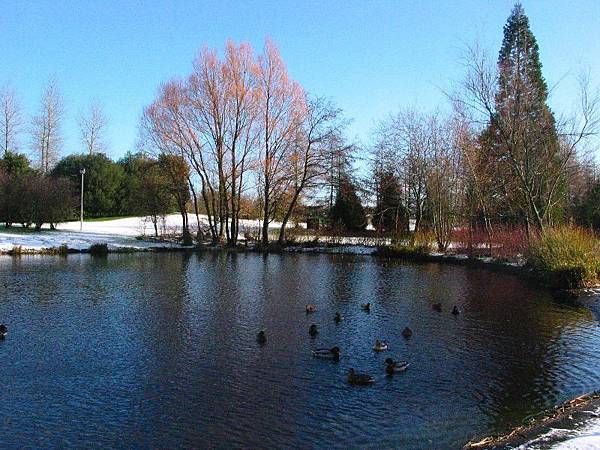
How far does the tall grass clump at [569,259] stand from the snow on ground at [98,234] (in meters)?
26.6

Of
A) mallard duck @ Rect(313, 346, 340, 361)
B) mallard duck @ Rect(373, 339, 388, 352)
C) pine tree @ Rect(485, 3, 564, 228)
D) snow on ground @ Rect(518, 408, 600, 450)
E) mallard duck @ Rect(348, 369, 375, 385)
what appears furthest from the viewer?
pine tree @ Rect(485, 3, 564, 228)

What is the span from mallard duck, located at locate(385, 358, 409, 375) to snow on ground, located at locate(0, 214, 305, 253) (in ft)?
95.3

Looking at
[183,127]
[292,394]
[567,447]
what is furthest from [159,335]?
[183,127]

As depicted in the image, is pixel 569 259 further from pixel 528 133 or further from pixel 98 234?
pixel 98 234

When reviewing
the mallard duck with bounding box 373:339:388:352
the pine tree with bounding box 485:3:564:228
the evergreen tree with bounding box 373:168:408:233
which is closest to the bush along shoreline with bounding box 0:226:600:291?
the pine tree with bounding box 485:3:564:228

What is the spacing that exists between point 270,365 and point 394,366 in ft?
7.63

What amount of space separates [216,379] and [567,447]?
18.2ft

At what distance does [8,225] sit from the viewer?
4319 cm

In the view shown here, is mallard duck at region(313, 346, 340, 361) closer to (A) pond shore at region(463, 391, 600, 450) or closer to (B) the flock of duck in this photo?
(B) the flock of duck

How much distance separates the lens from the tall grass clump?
20.0 metres

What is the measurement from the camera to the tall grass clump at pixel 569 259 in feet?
65.7

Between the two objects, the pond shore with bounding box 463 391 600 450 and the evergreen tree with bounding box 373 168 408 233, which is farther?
the evergreen tree with bounding box 373 168 408 233

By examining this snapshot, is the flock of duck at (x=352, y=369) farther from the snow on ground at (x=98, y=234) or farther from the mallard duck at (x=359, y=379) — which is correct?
the snow on ground at (x=98, y=234)

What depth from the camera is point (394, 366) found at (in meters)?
9.80
